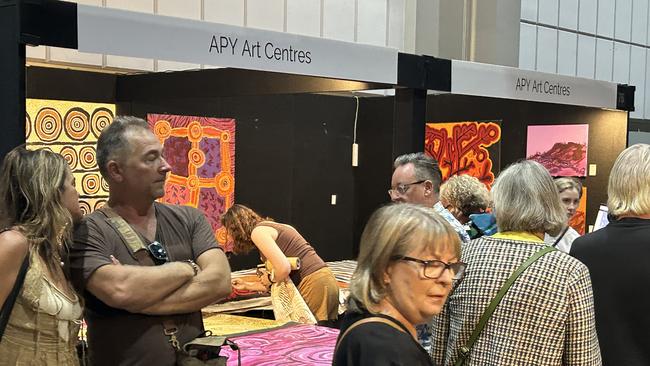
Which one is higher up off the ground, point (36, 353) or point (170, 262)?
point (170, 262)

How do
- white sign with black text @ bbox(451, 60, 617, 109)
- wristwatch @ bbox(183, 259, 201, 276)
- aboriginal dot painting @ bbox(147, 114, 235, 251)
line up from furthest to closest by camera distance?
aboriginal dot painting @ bbox(147, 114, 235, 251) < white sign with black text @ bbox(451, 60, 617, 109) < wristwatch @ bbox(183, 259, 201, 276)

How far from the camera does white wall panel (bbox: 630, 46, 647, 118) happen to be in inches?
477

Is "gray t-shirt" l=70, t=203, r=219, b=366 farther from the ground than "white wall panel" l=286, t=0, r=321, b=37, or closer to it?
closer to it

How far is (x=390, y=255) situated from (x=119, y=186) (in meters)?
1.24

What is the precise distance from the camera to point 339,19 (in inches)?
390

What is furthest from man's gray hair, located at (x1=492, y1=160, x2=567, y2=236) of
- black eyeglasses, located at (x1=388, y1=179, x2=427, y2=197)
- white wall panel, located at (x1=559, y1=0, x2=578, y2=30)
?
white wall panel, located at (x1=559, y1=0, x2=578, y2=30)

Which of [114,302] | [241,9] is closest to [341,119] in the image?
[241,9]

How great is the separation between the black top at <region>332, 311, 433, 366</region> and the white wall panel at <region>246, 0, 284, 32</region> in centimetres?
752

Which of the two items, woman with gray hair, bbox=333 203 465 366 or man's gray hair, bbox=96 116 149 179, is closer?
woman with gray hair, bbox=333 203 465 366

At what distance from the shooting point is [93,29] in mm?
3125

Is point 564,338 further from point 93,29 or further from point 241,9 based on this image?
point 241,9

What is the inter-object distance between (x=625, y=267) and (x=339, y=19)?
7511 mm

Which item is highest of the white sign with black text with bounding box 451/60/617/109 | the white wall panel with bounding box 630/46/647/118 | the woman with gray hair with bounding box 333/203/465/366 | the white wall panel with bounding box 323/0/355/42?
the white wall panel with bounding box 323/0/355/42

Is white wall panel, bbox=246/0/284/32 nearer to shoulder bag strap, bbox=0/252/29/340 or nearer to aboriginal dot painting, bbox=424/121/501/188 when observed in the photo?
aboriginal dot painting, bbox=424/121/501/188
